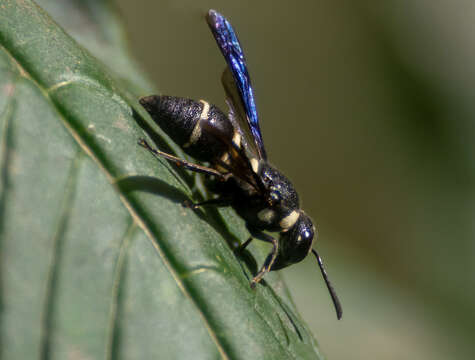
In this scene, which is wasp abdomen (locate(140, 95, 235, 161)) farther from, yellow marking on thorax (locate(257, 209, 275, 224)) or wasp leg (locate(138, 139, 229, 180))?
yellow marking on thorax (locate(257, 209, 275, 224))

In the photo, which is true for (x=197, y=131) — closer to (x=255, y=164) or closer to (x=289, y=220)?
(x=255, y=164)

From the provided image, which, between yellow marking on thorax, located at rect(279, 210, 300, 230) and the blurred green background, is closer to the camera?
yellow marking on thorax, located at rect(279, 210, 300, 230)

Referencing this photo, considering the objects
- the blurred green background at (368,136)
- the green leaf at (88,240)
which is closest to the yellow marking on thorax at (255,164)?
the green leaf at (88,240)

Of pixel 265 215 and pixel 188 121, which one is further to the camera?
pixel 265 215

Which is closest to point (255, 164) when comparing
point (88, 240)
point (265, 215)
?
point (265, 215)

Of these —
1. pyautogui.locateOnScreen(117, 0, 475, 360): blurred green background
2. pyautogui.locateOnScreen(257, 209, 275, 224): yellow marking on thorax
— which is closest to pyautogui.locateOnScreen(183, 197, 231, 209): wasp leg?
pyautogui.locateOnScreen(257, 209, 275, 224): yellow marking on thorax

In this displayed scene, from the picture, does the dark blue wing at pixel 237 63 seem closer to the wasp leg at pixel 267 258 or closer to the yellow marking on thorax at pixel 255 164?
the yellow marking on thorax at pixel 255 164

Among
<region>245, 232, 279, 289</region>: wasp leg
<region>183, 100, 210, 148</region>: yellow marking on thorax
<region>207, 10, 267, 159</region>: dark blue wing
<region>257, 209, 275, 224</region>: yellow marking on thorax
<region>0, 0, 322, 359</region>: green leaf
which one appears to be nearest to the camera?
<region>0, 0, 322, 359</region>: green leaf
